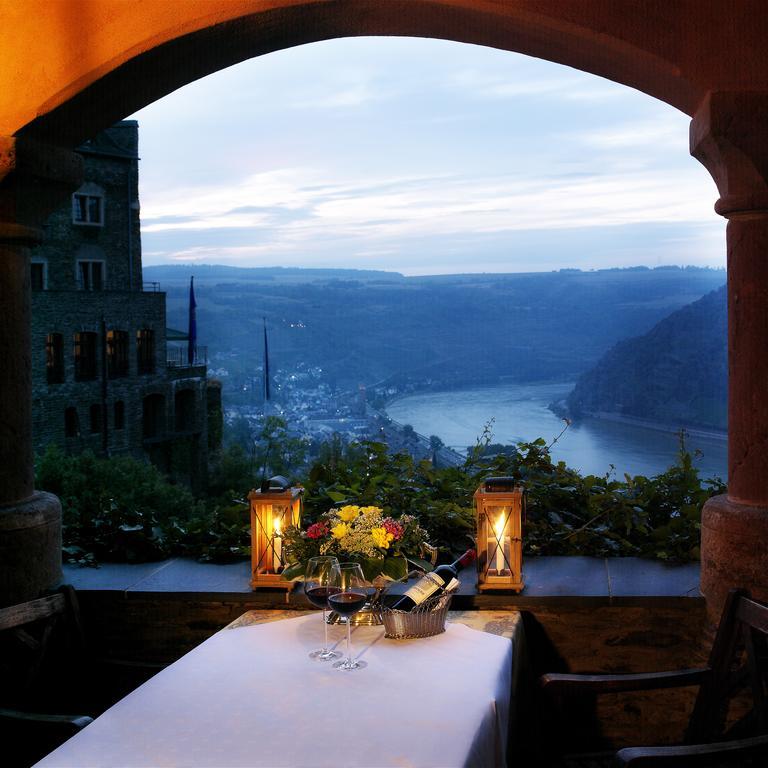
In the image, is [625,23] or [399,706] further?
[625,23]

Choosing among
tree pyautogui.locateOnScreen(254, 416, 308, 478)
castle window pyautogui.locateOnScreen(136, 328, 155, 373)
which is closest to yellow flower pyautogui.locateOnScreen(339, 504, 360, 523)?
tree pyautogui.locateOnScreen(254, 416, 308, 478)

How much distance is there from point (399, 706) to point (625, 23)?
1.93 m

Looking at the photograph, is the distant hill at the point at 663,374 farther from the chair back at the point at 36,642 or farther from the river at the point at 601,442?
the chair back at the point at 36,642

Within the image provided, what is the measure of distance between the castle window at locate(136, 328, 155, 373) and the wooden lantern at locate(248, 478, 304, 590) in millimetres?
25941

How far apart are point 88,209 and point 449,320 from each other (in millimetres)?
18457

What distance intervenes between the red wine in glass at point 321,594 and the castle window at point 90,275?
86.7 feet

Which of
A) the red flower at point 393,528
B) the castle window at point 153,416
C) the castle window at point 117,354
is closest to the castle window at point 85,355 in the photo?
the castle window at point 117,354

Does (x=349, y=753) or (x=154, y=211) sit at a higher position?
(x=154, y=211)

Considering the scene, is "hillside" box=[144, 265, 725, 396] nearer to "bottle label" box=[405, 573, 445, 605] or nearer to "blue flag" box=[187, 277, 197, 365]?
"bottle label" box=[405, 573, 445, 605]

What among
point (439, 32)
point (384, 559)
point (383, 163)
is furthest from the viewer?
point (383, 163)

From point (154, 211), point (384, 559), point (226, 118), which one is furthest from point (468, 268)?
point (154, 211)

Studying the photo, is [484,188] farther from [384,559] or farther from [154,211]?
[384,559]

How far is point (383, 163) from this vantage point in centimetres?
3048

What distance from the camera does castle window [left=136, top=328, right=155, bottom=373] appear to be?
27.7m
